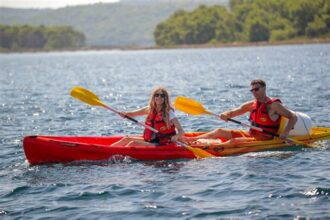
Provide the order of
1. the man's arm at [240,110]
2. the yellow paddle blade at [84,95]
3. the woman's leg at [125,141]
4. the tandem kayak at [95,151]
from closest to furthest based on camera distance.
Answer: the tandem kayak at [95,151] → the woman's leg at [125,141] → the man's arm at [240,110] → the yellow paddle blade at [84,95]

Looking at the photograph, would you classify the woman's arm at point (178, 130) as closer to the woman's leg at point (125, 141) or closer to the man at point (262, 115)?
the woman's leg at point (125, 141)

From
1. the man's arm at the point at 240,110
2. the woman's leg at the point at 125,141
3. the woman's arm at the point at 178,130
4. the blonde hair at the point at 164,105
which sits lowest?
the woman's leg at the point at 125,141

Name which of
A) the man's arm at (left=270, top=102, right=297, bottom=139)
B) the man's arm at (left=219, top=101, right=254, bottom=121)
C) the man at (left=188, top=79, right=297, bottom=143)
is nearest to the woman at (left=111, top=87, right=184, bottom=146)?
the man at (left=188, top=79, right=297, bottom=143)

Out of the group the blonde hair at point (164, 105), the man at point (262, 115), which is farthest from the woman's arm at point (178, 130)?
the man at point (262, 115)

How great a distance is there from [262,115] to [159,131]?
6.78 ft

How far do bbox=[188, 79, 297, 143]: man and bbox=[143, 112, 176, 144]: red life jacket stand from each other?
32.3 inches

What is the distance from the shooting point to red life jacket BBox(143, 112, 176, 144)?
12.4 m

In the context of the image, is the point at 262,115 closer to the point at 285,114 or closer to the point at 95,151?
the point at 285,114

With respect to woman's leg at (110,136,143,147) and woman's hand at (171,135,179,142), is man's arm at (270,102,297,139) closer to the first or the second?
woman's hand at (171,135,179,142)

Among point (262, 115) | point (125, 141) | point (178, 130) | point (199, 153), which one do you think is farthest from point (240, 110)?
point (125, 141)

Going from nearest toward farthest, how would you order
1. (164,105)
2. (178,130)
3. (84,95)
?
(164,105) < (178,130) < (84,95)

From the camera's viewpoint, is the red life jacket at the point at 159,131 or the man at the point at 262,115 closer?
the red life jacket at the point at 159,131

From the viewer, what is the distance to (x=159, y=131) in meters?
12.5

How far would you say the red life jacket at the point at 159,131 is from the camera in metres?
12.4
